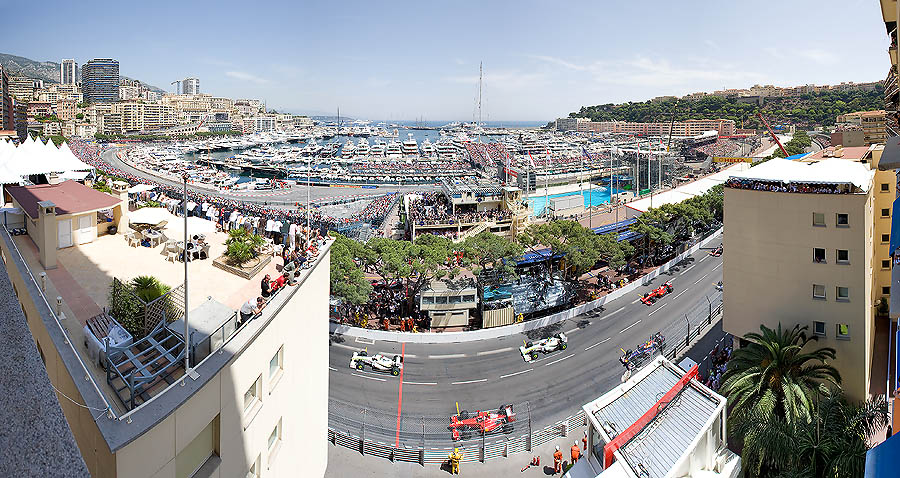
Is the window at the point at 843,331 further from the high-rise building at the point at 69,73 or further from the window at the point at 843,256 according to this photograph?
the high-rise building at the point at 69,73

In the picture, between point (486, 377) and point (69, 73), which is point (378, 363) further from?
point (69, 73)

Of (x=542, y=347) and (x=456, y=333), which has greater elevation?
(x=456, y=333)

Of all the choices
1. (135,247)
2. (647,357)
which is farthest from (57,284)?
(647,357)

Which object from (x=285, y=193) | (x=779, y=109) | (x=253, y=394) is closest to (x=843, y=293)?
(x=253, y=394)

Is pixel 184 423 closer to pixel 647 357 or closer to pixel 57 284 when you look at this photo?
pixel 57 284

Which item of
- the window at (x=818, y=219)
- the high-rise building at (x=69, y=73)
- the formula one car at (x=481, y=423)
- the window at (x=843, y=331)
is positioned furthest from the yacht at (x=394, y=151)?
the high-rise building at (x=69, y=73)

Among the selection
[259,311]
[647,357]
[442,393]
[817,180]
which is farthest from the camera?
[647,357]
